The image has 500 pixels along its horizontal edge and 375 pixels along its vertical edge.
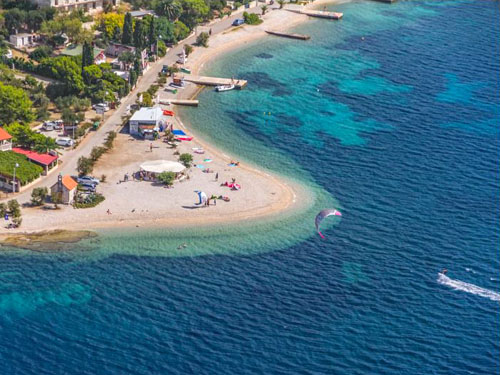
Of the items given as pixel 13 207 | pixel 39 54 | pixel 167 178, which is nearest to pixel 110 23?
pixel 39 54

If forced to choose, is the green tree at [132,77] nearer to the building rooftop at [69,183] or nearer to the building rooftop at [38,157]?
the building rooftop at [38,157]

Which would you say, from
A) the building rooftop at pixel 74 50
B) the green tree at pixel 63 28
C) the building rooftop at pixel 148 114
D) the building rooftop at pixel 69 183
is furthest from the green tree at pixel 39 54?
the building rooftop at pixel 69 183

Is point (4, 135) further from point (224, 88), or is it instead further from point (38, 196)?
point (224, 88)

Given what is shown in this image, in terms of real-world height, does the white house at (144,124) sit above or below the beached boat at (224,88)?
below

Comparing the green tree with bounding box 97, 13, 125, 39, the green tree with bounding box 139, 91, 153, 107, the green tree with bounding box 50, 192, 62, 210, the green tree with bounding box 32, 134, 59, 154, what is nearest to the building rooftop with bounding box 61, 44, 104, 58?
the green tree with bounding box 97, 13, 125, 39

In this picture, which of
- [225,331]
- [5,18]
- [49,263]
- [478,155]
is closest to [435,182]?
[478,155]

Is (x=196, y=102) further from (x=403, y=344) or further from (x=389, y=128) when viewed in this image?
(x=403, y=344)
